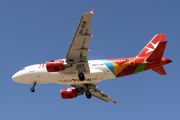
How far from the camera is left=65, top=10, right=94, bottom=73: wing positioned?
2534 cm

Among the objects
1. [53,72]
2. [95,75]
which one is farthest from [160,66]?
[53,72]

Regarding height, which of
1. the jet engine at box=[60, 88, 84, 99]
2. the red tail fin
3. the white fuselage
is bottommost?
the jet engine at box=[60, 88, 84, 99]

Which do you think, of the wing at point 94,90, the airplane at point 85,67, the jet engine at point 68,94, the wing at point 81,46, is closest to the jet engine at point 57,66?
the airplane at point 85,67

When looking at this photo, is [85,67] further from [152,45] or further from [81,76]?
[152,45]

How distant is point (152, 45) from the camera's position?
3478 centimetres

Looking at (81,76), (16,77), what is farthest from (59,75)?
(16,77)

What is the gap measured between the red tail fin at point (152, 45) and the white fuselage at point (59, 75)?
548cm

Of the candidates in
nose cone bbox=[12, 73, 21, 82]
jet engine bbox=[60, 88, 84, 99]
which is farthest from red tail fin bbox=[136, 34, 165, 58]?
nose cone bbox=[12, 73, 21, 82]

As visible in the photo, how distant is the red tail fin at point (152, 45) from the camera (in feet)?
111

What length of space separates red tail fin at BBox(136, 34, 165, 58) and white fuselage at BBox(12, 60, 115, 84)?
548cm

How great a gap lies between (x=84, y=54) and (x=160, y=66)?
34.4 feet

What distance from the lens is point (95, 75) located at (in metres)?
32.1

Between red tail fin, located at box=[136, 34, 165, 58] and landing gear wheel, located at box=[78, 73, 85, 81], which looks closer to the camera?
landing gear wheel, located at box=[78, 73, 85, 81]

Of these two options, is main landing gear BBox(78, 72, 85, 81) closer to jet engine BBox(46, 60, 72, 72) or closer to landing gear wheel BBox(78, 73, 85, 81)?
landing gear wheel BBox(78, 73, 85, 81)
